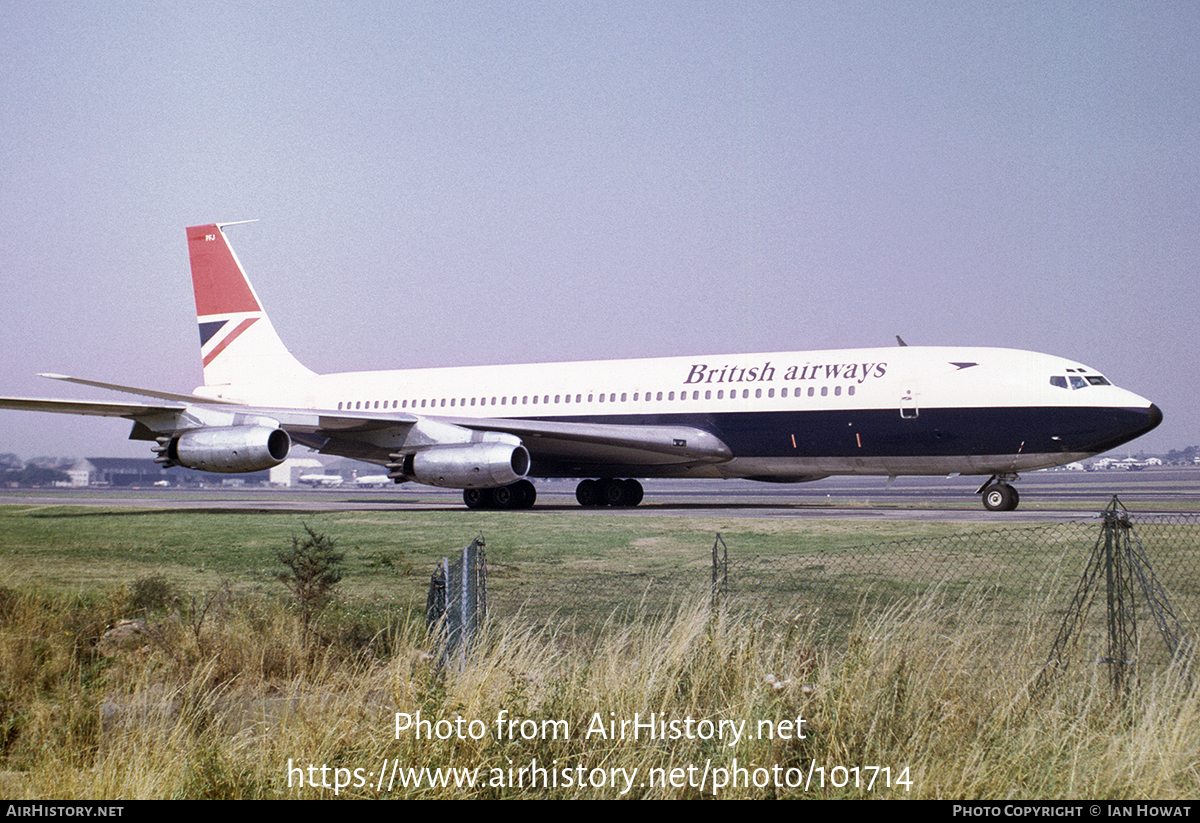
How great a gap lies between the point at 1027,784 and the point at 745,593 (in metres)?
4.47

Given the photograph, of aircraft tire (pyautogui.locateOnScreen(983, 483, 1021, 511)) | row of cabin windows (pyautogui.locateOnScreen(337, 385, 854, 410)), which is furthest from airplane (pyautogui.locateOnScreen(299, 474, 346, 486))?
aircraft tire (pyautogui.locateOnScreen(983, 483, 1021, 511))

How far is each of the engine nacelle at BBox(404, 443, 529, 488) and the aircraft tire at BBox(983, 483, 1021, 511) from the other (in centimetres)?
1035

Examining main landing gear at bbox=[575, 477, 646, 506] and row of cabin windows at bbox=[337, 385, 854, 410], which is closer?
row of cabin windows at bbox=[337, 385, 854, 410]

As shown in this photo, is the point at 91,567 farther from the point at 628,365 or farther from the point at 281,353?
the point at 281,353

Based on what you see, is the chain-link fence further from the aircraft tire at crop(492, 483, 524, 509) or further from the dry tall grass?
the aircraft tire at crop(492, 483, 524, 509)

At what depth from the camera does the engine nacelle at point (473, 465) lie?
76.5 feet

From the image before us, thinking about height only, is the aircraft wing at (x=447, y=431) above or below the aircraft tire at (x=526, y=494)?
above

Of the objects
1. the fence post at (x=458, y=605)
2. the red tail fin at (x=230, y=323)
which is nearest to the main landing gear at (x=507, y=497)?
the red tail fin at (x=230, y=323)

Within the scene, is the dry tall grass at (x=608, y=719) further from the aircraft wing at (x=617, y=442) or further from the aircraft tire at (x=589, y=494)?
the aircraft tire at (x=589, y=494)

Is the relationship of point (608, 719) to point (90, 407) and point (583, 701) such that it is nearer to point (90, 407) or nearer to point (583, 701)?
point (583, 701)

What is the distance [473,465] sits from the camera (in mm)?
23406

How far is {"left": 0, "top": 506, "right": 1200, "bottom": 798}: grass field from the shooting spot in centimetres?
496

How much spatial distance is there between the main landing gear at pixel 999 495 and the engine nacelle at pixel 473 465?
10.3 meters

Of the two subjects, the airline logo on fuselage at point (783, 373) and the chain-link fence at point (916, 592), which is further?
the airline logo on fuselage at point (783, 373)
